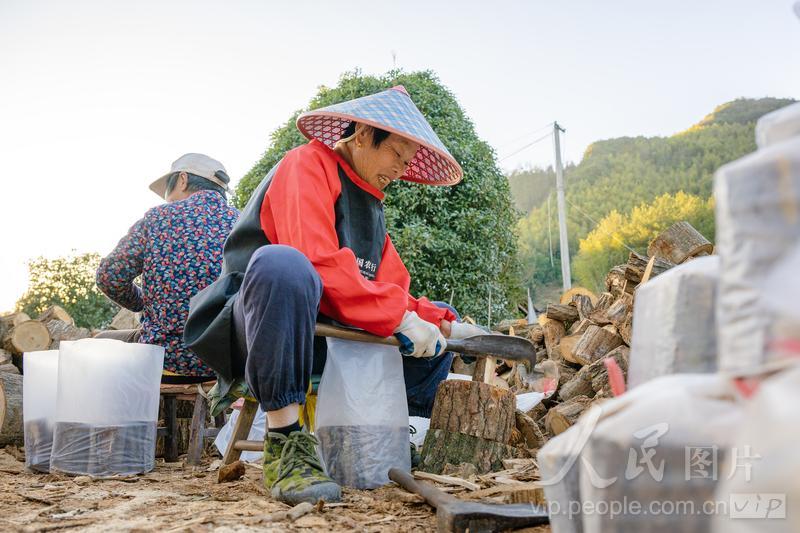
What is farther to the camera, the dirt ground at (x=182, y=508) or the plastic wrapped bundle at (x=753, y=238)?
the dirt ground at (x=182, y=508)

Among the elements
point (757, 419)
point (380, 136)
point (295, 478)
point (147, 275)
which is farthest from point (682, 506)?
point (147, 275)

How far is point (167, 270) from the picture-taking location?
327 cm

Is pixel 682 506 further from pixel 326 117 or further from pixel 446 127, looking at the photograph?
pixel 446 127

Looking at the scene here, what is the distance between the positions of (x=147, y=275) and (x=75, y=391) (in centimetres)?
68

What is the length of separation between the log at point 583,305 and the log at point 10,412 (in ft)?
12.2

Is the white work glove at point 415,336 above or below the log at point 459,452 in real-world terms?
above

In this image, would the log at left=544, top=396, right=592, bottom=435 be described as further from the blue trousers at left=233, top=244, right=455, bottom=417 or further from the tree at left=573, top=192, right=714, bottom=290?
the tree at left=573, top=192, right=714, bottom=290

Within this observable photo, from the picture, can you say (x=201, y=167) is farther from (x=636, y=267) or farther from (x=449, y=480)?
(x=636, y=267)

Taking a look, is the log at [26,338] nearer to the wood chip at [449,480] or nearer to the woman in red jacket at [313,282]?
the woman in red jacket at [313,282]

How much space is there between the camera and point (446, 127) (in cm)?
702

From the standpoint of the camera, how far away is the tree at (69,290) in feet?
38.0

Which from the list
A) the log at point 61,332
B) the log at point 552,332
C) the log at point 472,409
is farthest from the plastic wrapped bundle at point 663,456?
the log at point 61,332

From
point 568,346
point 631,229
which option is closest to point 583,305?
point 568,346

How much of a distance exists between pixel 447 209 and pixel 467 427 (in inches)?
182
